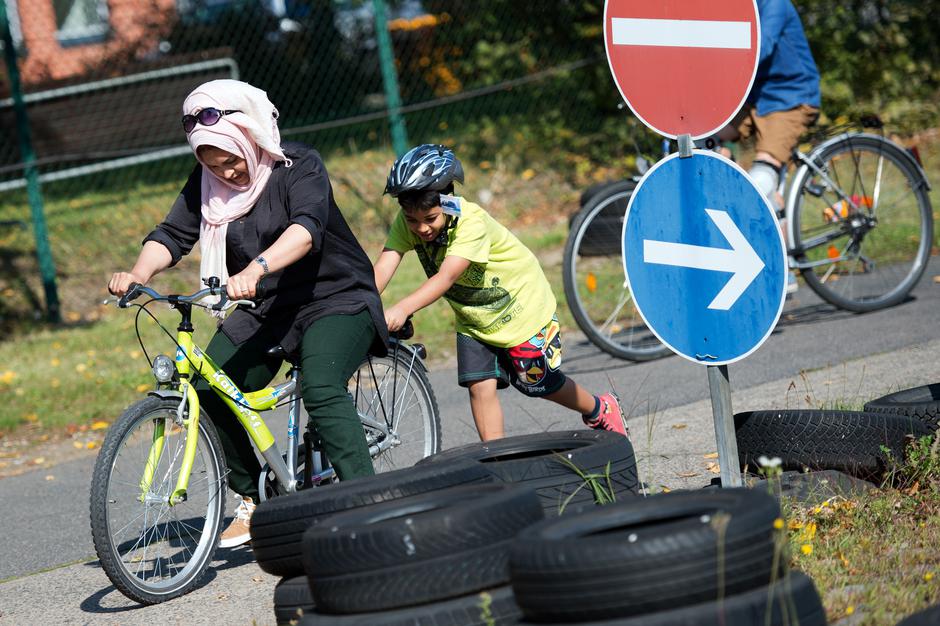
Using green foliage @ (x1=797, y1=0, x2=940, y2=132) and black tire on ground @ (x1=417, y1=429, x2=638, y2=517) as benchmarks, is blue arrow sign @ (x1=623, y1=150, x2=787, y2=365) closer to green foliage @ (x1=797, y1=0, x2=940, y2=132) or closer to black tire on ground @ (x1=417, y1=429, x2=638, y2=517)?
black tire on ground @ (x1=417, y1=429, x2=638, y2=517)

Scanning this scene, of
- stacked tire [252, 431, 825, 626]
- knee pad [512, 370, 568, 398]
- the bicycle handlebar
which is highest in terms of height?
the bicycle handlebar

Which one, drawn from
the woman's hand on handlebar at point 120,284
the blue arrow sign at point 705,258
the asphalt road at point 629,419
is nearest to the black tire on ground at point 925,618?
the blue arrow sign at point 705,258

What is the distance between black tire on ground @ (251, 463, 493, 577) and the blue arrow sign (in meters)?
0.82

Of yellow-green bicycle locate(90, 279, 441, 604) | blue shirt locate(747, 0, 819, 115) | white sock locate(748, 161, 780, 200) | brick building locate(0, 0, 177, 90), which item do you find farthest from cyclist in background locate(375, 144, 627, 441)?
brick building locate(0, 0, 177, 90)

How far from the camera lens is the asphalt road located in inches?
178

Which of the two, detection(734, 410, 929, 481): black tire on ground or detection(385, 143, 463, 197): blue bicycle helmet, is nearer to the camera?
detection(734, 410, 929, 481): black tire on ground

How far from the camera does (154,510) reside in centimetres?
450

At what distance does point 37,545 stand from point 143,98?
9927 mm

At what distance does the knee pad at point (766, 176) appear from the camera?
7566mm

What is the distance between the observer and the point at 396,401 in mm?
5215

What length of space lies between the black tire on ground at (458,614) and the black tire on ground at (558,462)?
0.80 m

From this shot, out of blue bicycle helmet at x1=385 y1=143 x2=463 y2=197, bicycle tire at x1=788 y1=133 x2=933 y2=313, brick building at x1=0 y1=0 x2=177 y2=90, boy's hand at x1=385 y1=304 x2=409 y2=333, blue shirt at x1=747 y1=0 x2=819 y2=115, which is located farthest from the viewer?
brick building at x1=0 y1=0 x2=177 y2=90

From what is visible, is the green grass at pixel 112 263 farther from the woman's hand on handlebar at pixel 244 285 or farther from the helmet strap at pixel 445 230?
the woman's hand on handlebar at pixel 244 285

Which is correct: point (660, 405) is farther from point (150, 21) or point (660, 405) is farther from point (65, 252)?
point (150, 21)
